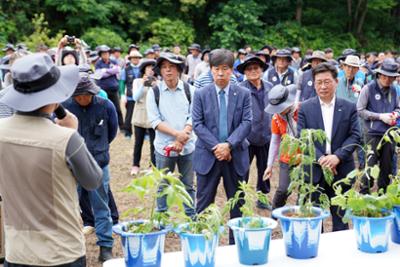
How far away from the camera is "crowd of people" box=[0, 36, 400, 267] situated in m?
2.56

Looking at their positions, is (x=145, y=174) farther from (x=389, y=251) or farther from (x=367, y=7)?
(x=367, y=7)

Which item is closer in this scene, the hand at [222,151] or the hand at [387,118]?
the hand at [222,151]

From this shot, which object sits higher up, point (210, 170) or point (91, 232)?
point (210, 170)

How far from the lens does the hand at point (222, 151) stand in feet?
14.2

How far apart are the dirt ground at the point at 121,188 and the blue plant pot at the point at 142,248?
294mm

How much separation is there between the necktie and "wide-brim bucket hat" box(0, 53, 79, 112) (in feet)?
6.54

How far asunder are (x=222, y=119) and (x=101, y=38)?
19.4 meters

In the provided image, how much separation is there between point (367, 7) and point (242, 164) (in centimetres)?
2578

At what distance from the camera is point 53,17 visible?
82.3 feet

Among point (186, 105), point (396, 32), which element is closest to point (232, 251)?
point (186, 105)

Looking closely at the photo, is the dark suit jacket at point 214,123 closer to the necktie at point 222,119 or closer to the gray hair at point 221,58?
the necktie at point 222,119

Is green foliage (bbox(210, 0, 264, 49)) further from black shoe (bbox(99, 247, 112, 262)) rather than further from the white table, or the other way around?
the white table

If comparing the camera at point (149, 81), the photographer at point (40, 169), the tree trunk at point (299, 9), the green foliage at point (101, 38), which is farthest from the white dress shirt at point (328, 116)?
the tree trunk at point (299, 9)

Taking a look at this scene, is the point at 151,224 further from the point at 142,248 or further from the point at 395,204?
the point at 395,204
